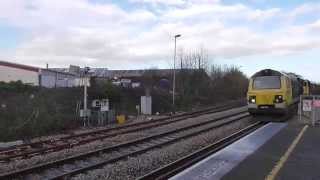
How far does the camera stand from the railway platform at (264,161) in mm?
10820

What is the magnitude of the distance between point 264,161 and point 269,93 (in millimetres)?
15805

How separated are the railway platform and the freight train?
9260 millimetres

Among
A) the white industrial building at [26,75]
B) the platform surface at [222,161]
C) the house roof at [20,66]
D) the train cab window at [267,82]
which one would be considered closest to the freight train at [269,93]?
the train cab window at [267,82]

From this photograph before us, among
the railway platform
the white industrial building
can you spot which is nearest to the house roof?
the white industrial building

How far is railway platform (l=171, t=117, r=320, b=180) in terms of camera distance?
10820mm

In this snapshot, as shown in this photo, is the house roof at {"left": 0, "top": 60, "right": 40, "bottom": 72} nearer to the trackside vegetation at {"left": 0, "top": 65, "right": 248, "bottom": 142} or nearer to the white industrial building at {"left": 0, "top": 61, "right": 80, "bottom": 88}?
the white industrial building at {"left": 0, "top": 61, "right": 80, "bottom": 88}

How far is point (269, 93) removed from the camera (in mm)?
28000

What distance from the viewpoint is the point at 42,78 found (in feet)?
209

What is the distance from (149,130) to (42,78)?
41584 millimetres

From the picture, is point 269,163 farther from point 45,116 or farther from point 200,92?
point 200,92

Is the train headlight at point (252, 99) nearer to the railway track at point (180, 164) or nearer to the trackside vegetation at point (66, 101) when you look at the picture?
the trackside vegetation at point (66, 101)

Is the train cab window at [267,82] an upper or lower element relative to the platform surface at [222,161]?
upper

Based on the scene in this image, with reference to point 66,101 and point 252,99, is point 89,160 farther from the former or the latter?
point 66,101

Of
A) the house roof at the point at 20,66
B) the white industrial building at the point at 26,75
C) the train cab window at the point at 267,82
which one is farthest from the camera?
the house roof at the point at 20,66
